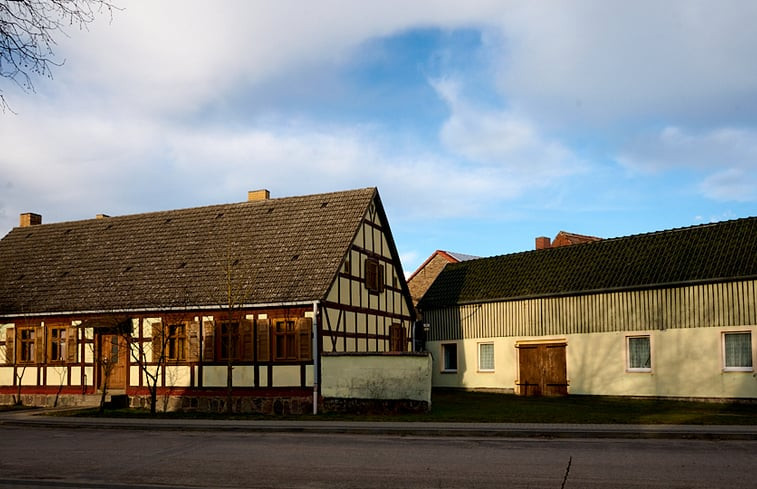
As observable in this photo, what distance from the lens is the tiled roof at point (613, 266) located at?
27562 millimetres

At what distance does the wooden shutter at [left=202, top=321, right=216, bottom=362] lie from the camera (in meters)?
26.7

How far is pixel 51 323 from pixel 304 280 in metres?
10.7

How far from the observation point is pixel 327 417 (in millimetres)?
22844

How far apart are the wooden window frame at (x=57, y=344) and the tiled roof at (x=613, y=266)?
662 inches

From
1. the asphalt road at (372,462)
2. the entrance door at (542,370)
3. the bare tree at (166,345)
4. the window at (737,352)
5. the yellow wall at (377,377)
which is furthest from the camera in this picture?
the entrance door at (542,370)

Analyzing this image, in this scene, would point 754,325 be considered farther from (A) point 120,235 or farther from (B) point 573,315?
(A) point 120,235

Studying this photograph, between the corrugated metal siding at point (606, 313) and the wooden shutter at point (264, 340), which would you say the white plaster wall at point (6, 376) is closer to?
the wooden shutter at point (264, 340)

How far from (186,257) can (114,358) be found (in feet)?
15.2

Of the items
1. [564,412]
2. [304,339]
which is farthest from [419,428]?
[304,339]

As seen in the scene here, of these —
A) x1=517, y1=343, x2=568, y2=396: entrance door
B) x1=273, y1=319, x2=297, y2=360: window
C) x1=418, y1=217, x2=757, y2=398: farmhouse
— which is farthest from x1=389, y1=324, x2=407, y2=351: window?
x1=273, y1=319, x2=297, y2=360: window

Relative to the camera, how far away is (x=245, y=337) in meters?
26.4

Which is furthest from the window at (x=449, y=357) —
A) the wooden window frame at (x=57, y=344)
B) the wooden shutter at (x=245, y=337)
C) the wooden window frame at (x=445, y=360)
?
the wooden window frame at (x=57, y=344)

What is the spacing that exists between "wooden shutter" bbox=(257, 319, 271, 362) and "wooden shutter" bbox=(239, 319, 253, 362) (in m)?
0.37

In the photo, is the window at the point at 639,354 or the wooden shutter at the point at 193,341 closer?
the wooden shutter at the point at 193,341
